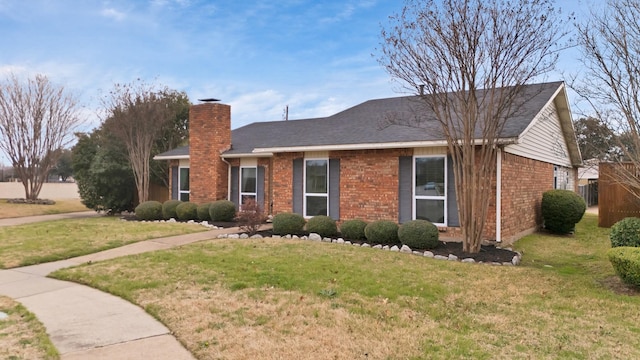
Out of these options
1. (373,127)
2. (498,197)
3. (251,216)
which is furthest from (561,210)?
(251,216)

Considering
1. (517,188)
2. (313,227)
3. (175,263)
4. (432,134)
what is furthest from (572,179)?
(175,263)

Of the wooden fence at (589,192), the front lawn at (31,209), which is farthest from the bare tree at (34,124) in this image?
the wooden fence at (589,192)

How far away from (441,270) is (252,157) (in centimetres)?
1017

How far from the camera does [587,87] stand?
848 cm

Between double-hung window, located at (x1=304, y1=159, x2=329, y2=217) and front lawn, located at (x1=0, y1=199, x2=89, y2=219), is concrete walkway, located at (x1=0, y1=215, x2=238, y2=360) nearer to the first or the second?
double-hung window, located at (x1=304, y1=159, x2=329, y2=217)

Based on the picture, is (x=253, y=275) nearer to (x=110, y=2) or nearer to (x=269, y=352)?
(x=269, y=352)

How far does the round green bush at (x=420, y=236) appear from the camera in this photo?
9.78 m

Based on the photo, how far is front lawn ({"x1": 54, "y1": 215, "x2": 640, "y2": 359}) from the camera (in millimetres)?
4289

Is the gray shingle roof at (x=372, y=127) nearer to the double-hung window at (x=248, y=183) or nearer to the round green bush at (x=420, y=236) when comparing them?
the double-hung window at (x=248, y=183)

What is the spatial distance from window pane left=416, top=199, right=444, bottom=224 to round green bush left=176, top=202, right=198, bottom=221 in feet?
27.7

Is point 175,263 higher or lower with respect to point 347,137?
lower

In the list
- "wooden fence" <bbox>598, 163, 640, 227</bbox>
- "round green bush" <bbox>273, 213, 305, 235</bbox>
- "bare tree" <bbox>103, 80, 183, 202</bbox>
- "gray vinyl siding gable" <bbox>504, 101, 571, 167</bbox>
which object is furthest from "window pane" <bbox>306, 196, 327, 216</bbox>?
"wooden fence" <bbox>598, 163, 640, 227</bbox>

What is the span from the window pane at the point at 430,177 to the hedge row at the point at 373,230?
1372 mm

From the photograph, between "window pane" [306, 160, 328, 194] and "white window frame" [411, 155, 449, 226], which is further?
"window pane" [306, 160, 328, 194]
